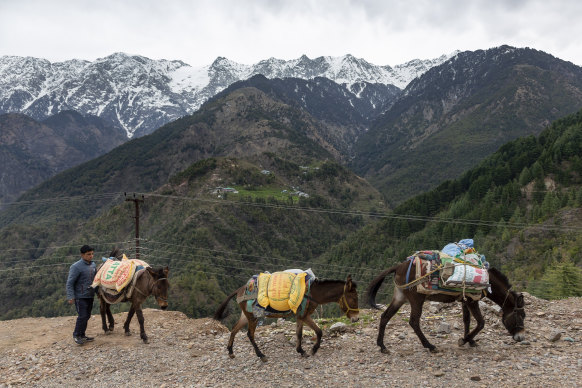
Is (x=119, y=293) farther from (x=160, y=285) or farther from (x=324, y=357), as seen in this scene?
(x=324, y=357)

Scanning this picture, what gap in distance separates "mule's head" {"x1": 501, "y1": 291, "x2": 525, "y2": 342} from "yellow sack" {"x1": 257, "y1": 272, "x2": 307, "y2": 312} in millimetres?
5366

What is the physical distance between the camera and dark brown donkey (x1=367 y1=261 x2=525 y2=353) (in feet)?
29.0

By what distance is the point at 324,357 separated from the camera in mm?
9062

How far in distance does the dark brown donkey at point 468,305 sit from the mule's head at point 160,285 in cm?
649

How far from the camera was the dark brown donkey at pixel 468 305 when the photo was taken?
Answer: 348 inches

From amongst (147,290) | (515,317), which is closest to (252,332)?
(147,290)

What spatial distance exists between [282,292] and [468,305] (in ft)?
16.0

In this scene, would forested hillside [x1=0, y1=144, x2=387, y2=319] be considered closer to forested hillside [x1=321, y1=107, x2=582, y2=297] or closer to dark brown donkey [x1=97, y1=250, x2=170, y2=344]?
forested hillside [x1=321, y1=107, x2=582, y2=297]

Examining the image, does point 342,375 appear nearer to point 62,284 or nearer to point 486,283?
point 486,283

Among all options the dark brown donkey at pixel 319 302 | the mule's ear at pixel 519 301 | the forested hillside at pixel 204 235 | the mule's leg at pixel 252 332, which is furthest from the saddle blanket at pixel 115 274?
the forested hillside at pixel 204 235

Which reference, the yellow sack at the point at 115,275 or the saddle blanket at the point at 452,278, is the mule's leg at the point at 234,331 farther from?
the saddle blanket at the point at 452,278

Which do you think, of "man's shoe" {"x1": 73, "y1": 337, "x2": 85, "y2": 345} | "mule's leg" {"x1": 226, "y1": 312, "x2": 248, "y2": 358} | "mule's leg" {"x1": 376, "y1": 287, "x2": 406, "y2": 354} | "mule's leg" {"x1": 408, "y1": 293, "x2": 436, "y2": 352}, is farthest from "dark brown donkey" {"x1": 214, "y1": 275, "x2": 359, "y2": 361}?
"man's shoe" {"x1": 73, "y1": 337, "x2": 85, "y2": 345}

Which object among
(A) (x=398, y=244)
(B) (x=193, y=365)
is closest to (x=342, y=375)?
(B) (x=193, y=365)

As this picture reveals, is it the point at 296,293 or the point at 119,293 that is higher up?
the point at 296,293
